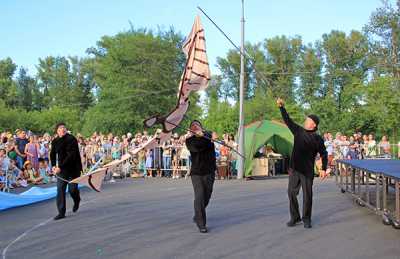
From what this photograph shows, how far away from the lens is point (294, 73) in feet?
182

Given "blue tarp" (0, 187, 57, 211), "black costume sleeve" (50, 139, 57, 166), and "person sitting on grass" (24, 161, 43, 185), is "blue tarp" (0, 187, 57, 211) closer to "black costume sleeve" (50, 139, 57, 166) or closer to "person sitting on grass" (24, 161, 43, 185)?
"black costume sleeve" (50, 139, 57, 166)

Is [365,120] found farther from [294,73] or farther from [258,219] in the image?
[258,219]

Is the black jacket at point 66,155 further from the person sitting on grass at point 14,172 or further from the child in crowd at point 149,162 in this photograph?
the child in crowd at point 149,162

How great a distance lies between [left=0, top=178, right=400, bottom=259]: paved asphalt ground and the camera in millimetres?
6887

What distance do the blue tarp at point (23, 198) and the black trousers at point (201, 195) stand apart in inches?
206

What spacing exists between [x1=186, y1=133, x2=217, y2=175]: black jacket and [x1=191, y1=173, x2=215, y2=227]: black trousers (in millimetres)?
102

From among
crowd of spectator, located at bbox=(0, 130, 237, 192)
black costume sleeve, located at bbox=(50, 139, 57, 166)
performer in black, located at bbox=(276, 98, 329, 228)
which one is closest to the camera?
performer in black, located at bbox=(276, 98, 329, 228)

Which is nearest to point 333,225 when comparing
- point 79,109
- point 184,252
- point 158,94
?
point 184,252

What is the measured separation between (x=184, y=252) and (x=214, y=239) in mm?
979

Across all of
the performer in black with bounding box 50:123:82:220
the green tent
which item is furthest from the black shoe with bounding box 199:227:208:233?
the green tent

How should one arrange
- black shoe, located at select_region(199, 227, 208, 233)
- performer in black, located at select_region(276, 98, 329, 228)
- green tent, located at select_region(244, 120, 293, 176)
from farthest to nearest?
green tent, located at select_region(244, 120, 293, 176)
performer in black, located at select_region(276, 98, 329, 228)
black shoe, located at select_region(199, 227, 208, 233)

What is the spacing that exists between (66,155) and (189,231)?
332 centimetres

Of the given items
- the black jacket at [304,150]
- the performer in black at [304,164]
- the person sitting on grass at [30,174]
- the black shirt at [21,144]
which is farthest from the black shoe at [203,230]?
the black shirt at [21,144]

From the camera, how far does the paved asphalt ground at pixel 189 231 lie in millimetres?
6887
